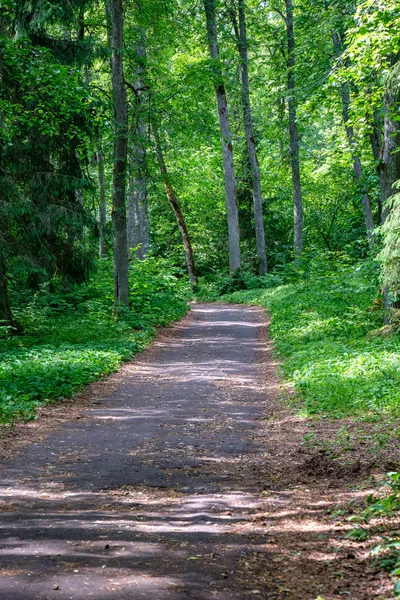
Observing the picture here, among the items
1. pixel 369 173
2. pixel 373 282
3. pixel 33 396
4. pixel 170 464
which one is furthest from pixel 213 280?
pixel 170 464

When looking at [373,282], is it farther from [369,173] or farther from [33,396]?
[33,396]

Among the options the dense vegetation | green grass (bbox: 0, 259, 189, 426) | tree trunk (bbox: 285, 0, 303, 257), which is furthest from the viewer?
tree trunk (bbox: 285, 0, 303, 257)

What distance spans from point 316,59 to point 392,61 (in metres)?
10.7

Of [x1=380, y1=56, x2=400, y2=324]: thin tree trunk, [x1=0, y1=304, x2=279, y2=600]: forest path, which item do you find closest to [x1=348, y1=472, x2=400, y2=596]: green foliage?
[x1=0, y1=304, x2=279, y2=600]: forest path

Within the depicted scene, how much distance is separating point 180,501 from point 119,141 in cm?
1338

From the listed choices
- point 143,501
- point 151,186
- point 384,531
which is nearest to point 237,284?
point 151,186

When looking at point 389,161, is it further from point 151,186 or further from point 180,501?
point 180,501

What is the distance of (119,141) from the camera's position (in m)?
17.0

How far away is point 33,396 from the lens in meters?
9.49

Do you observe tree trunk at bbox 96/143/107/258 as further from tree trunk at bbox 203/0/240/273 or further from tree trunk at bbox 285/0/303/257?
tree trunk at bbox 285/0/303/257

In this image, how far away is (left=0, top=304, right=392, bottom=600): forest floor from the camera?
3.62 metres

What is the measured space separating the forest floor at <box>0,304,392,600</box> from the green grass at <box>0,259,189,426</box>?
1.70ft

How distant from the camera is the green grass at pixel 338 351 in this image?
8.34 metres

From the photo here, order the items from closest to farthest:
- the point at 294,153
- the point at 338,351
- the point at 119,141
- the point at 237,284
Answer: the point at 338,351
the point at 119,141
the point at 294,153
the point at 237,284
